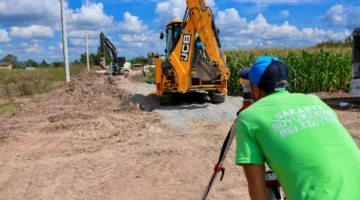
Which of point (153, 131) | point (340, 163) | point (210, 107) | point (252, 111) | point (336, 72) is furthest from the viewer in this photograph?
point (336, 72)

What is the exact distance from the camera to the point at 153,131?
9219 mm

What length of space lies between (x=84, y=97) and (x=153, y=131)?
24.8ft

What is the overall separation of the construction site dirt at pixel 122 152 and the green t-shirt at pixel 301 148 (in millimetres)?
3344

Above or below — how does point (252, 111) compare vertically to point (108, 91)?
above

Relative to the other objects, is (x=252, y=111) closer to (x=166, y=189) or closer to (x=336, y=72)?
(x=166, y=189)

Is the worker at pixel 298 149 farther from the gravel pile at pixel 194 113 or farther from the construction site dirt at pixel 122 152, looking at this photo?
the gravel pile at pixel 194 113

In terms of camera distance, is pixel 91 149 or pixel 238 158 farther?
pixel 91 149

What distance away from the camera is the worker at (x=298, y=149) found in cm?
180

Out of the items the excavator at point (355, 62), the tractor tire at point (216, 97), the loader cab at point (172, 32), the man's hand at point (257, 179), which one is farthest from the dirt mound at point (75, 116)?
the man's hand at point (257, 179)

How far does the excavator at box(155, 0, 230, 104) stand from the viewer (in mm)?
11312

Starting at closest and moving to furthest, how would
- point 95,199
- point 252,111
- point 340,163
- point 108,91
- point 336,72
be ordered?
point 340,163 → point 252,111 → point 95,199 → point 336,72 → point 108,91

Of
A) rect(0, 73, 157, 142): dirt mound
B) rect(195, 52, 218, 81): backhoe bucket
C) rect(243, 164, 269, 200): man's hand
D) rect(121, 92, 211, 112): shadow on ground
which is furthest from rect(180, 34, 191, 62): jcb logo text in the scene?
rect(243, 164, 269, 200): man's hand

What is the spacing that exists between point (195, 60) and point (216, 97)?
4.46 ft

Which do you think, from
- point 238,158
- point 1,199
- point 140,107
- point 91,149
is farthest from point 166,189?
point 140,107
